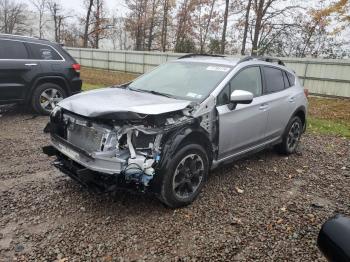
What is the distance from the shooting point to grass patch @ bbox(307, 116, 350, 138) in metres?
8.15

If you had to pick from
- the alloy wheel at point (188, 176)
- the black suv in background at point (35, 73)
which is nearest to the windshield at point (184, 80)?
the alloy wheel at point (188, 176)

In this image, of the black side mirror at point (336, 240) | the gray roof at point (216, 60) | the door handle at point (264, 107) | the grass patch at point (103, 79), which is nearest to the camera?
the black side mirror at point (336, 240)

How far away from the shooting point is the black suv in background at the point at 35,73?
7359 mm

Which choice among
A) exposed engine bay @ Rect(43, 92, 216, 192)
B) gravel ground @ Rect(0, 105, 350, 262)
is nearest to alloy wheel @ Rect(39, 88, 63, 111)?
gravel ground @ Rect(0, 105, 350, 262)

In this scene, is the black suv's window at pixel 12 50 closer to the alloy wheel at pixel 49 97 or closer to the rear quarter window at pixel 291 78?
the alloy wheel at pixel 49 97

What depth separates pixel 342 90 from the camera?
1354 cm

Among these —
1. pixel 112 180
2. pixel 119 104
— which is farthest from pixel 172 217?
pixel 119 104

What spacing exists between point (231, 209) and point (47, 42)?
6.47m

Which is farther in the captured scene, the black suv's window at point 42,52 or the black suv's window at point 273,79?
the black suv's window at point 42,52

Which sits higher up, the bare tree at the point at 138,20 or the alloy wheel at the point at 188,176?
the bare tree at the point at 138,20

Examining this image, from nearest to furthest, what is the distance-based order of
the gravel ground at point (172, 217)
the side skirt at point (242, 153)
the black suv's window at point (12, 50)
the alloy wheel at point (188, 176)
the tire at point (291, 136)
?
the gravel ground at point (172, 217), the alloy wheel at point (188, 176), the side skirt at point (242, 153), the tire at point (291, 136), the black suv's window at point (12, 50)

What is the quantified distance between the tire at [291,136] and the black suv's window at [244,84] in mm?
1234

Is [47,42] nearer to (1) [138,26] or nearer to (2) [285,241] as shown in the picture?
(2) [285,241]

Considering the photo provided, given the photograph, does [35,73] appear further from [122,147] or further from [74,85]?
[122,147]
